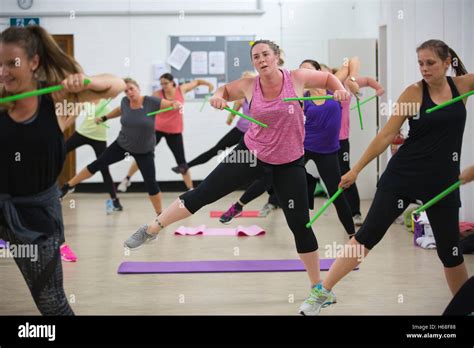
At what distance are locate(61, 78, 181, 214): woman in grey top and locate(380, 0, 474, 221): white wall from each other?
2538 millimetres

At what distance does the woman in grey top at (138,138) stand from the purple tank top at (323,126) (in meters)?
1.55

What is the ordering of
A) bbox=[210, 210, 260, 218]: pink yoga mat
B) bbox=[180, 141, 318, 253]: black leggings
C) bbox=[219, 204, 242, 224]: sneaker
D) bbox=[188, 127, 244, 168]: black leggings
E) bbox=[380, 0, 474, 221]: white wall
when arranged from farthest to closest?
bbox=[188, 127, 244, 168]: black leggings → bbox=[210, 210, 260, 218]: pink yoga mat → bbox=[380, 0, 474, 221]: white wall → bbox=[219, 204, 242, 224]: sneaker → bbox=[180, 141, 318, 253]: black leggings

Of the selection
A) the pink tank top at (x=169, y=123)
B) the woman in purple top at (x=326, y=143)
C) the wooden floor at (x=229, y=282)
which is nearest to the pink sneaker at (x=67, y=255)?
the wooden floor at (x=229, y=282)

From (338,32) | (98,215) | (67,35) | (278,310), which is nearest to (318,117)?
(278,310)

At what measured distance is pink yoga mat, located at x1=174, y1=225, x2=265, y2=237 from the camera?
6.68 m

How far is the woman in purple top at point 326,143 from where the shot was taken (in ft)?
18.4

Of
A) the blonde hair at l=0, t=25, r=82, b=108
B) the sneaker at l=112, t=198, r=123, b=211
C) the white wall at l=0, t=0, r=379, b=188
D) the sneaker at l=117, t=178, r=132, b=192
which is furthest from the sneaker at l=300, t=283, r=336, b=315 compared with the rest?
the white wall at l=0, t=0, r=379, b=188

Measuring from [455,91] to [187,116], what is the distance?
23.2 ft

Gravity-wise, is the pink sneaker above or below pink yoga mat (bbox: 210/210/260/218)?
above

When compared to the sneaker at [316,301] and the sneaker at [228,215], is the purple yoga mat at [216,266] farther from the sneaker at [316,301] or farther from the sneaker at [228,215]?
the sneaker at [316,301]

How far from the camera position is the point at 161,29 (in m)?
10.1

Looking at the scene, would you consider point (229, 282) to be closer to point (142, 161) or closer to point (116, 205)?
point (142, 161)

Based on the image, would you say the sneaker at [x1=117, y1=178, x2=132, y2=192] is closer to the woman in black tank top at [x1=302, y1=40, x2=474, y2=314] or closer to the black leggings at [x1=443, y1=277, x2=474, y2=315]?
the woman in black tank top at [x1=302, y1=40, x2=474, y2=314]
